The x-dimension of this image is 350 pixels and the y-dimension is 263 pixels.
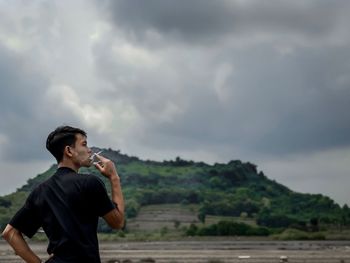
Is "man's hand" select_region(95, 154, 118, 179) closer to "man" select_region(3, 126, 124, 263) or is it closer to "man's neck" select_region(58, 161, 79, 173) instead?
"man" select_region(3, 126, 124, 263)

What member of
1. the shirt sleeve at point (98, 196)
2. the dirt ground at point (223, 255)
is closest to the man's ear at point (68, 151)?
the shirt sleeve at point (98, 196)

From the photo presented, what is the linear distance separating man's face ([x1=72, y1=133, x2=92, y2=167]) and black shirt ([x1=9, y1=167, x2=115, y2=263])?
0.09 meters

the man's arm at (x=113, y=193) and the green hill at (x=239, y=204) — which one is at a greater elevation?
the green hill at (x=239, y=204)

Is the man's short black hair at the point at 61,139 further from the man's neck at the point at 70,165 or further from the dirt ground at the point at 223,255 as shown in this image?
the dirt ground at the point at 223,255

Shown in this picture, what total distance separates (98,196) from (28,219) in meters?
0.63

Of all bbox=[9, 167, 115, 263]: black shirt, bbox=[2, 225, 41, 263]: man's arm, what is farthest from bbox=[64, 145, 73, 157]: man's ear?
bbox=[2, 225, 41, 263]: man's arm

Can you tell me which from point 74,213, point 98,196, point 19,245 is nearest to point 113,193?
point 98,196

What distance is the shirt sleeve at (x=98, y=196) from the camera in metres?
4.47

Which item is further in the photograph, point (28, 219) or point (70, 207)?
point (28, 219)

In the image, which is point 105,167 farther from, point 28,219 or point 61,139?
point 28,219

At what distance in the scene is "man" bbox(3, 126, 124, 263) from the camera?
450 cm

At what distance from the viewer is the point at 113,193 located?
4578 mm

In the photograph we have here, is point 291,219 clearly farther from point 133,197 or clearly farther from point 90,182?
point 90,182

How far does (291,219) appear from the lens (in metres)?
157
